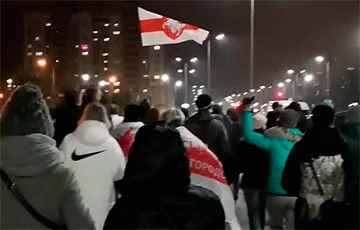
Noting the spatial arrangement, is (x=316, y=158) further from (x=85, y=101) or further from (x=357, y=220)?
(x=85, y=101)

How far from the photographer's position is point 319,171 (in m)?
5.10

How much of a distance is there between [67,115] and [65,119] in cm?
6

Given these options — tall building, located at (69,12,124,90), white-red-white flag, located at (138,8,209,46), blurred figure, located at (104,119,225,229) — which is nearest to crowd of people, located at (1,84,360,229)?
blurred figure, located at (104,119,225,229)

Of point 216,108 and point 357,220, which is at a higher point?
point 216,108

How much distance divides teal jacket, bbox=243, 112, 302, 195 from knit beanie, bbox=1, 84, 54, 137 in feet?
11.2

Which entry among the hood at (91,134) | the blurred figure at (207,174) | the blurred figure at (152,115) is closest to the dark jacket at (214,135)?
the blurred figure at (152,115)

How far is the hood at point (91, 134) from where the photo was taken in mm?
5523

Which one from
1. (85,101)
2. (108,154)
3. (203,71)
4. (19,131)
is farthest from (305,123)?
(203,71)

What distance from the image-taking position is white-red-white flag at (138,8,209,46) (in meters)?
12.8

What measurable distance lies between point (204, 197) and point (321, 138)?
8.00 feet

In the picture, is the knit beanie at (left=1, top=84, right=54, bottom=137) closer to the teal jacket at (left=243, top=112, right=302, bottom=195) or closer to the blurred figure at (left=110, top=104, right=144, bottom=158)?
the blurred figure at (left=110, top=104, right=144, bottom=158)

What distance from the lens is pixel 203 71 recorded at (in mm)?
23234

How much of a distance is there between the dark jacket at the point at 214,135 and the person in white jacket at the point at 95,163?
2.39 m

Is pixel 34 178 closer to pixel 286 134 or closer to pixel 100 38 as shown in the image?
pixel 286 134
